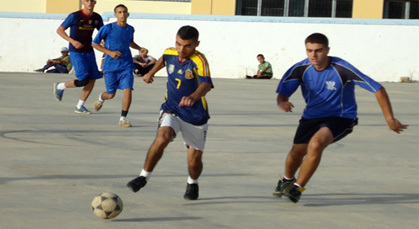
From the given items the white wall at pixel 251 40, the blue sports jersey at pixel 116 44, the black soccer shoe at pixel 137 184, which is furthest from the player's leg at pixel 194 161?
the white wall at pixel 251 40

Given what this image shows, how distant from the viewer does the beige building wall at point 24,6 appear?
139 feet

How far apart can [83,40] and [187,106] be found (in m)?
7.92

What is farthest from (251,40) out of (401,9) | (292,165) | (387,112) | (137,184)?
(137,184)

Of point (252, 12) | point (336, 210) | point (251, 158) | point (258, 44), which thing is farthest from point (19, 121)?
point (252, 12)

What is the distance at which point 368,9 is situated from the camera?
4000cm

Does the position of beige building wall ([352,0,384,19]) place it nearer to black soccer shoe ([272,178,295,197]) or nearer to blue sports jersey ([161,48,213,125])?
black soccer shoe ([272,178,295,197])

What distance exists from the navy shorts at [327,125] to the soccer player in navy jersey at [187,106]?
85 centimetres

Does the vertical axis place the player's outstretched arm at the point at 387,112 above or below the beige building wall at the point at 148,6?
below

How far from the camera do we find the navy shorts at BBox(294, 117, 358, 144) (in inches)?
330

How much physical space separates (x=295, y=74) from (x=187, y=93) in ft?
3.05

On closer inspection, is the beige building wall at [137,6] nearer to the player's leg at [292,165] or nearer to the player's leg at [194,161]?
the player's leg at [292,165]

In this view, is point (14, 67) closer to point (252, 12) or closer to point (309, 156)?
point (252, 12)

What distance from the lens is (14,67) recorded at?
Answer: 36.6 meters

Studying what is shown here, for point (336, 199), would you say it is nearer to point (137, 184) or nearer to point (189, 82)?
point (189, 82)
